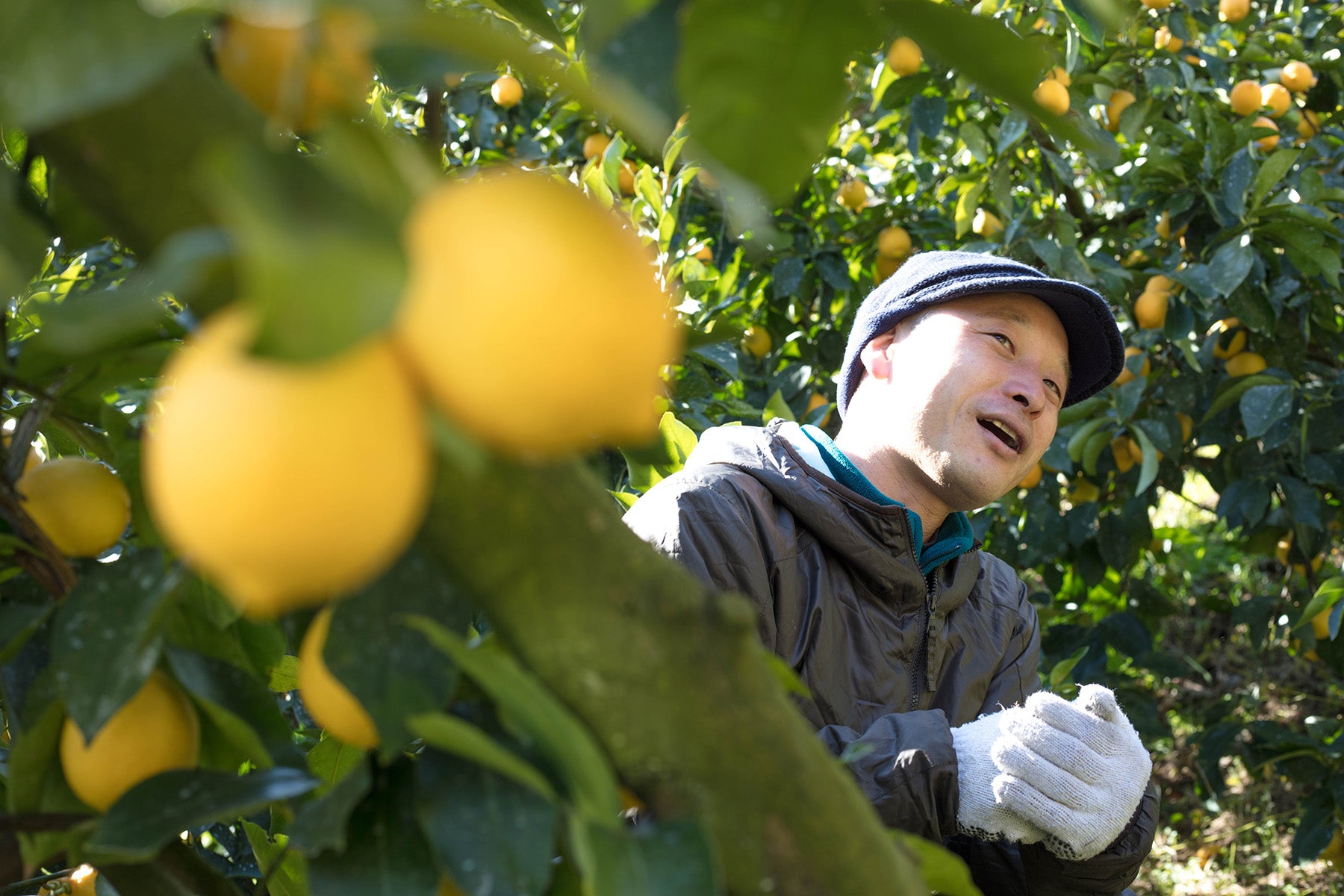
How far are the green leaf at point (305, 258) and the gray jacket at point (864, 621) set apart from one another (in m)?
1.18

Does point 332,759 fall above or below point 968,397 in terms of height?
above

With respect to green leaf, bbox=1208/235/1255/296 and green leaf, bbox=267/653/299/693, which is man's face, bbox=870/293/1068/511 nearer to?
green leaf, bbox=1208/235/1255/296

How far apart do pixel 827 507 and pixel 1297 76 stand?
2011 mm

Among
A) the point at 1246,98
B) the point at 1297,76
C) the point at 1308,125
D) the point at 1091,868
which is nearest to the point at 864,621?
the point at 1091,868

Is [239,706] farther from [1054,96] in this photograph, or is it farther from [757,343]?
[757,343]

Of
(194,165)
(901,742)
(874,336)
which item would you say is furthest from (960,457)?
(194,165)

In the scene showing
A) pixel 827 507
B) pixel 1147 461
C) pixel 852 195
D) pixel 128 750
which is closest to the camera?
pixel 128 750

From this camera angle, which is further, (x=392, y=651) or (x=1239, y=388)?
(x=1239, y=388)

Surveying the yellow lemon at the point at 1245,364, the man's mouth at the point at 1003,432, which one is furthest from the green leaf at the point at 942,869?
the yellow lemon at the point at 1245,364

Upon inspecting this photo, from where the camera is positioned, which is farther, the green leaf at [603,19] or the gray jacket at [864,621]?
the gray jacket at [864,621]

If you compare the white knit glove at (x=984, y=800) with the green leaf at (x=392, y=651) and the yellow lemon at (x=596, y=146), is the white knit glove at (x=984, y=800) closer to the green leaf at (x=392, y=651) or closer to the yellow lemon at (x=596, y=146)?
the green leaf at (x=392, y=651)

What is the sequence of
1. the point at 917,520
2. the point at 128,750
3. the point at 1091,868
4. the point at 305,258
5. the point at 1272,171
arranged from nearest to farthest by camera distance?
1. the point at 305,258
2. the point at 128,750
3. the point at 1091,868
4. the point at 917,520
5. the point at 1272,171

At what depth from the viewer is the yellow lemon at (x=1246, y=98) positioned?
110 inches

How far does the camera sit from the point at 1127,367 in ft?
8.89
